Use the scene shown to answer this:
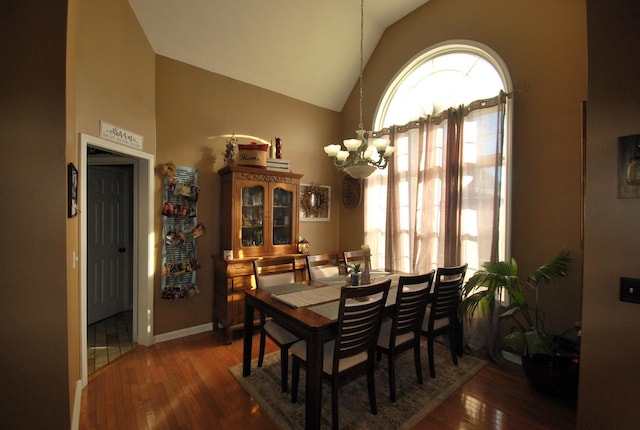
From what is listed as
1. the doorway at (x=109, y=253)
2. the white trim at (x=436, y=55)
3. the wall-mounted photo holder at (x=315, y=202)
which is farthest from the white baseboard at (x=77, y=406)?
the white trim at (x=436, y=55)

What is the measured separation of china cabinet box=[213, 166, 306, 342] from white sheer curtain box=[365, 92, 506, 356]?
4.16 ft

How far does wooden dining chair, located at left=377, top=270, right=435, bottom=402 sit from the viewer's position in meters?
1.95

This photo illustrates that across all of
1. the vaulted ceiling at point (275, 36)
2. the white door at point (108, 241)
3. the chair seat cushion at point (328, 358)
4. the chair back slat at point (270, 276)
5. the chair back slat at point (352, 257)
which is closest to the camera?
the chair seat cushion at point (328, 358)

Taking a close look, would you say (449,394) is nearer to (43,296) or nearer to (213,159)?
(43,296)

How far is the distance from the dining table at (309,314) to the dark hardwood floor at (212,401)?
0.36m

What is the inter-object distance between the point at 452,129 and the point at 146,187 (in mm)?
3234

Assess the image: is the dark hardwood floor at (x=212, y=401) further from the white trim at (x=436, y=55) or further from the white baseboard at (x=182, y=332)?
the white trim at (x=436, y=55)

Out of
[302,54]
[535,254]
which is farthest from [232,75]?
[535,254]

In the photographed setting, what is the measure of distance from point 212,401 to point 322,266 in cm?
146

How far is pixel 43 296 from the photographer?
1326 mm

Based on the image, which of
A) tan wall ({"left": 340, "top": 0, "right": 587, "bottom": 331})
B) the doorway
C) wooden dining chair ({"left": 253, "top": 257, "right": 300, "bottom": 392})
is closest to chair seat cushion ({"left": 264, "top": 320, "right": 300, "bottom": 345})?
wooden dining chair ({"left": 253, "top": 257, "right": 300, "bottom": 392})

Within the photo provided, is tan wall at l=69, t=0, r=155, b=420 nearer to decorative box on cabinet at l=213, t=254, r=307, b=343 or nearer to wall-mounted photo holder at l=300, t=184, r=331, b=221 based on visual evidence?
decorative box on cabinet at l=213, t=254, r=307, b=343

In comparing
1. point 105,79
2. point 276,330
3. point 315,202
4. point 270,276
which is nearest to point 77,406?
point 276,330

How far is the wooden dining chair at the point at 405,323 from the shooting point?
195 centimetres
